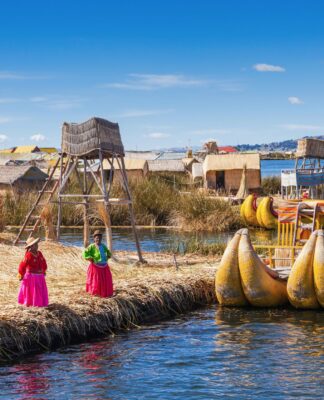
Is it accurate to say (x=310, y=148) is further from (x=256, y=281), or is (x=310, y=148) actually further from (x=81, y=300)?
(x=81, y=300)

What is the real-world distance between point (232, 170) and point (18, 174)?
13137 mm

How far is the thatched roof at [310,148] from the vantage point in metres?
35.1

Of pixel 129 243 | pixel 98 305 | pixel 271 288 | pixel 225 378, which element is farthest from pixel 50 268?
pixel 129 243

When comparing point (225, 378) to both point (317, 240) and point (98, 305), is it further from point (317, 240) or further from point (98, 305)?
point (317, 240)

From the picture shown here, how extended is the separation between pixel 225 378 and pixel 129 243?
16.5 metres

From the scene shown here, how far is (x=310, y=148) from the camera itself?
35219 millimetres

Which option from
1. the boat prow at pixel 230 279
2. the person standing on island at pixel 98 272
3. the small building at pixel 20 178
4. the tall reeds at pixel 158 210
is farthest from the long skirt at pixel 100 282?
the small building at pixel 20 178

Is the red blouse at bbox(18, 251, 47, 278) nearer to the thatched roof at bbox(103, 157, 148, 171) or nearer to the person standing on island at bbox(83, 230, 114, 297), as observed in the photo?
the person standing on island at bbox(83, 230, 114, 297)

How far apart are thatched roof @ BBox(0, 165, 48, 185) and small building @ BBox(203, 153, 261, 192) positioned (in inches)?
418

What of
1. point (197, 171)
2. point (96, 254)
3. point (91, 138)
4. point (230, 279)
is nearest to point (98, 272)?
point (96, 254)

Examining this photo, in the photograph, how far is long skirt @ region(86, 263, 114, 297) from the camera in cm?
1330

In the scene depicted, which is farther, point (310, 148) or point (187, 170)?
point (187, 170)

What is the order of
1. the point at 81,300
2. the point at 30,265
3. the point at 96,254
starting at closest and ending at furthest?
1. the point at 30,265
2. the point at 81,300
3. the point at 96,254

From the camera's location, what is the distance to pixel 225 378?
11.0 meters
